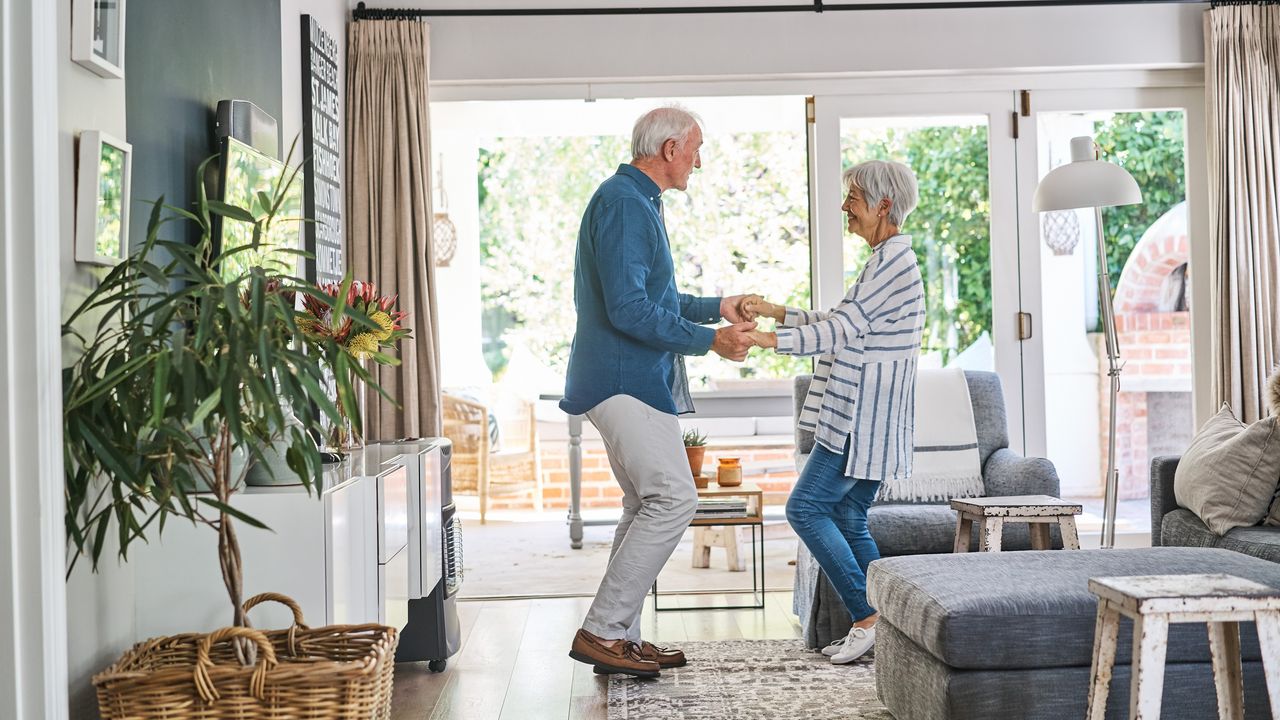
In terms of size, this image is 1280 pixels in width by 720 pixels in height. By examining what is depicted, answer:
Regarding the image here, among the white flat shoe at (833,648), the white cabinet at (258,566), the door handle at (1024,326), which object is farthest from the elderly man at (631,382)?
the door handle at (1024,326)

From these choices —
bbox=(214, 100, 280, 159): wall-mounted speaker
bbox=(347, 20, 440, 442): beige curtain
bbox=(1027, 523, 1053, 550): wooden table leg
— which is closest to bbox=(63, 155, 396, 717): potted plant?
bbox=(214, 100, 280, 159): wall-mounted speaker

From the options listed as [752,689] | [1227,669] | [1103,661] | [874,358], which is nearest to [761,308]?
[874,358]

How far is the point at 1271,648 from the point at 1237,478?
1306 mm

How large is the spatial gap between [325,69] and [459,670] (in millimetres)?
2197

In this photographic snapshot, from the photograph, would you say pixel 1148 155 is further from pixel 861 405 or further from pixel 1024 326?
pixel 861 405

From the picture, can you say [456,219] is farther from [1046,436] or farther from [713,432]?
[1046,436]

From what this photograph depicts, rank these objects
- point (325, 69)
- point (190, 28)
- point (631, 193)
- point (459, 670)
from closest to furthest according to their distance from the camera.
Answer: point (190, 28) → point (631, 193) → point (459, 670) → point (325, 69)

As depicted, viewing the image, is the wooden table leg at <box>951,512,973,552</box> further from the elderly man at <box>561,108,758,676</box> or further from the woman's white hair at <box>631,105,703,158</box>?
Result: the woman's white hair at <box>631,105,703,158</box>

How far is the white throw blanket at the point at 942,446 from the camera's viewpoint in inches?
151

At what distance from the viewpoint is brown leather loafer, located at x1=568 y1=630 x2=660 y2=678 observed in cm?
310

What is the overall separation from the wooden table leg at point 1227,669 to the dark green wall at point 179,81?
2.09 metres

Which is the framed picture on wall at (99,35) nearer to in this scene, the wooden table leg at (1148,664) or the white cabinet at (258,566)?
the white cabinet at (258,566)

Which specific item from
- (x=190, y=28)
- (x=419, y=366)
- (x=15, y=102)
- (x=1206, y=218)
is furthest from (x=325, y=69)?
(x=1206, y=218)

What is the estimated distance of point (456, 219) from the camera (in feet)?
26.9
